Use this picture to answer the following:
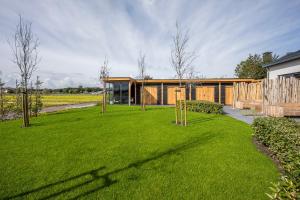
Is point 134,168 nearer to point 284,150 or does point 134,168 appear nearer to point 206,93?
point 284,150

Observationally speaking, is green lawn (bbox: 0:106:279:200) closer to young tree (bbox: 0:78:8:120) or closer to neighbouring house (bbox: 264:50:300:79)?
young tree (bbox: 0:78:8:120)

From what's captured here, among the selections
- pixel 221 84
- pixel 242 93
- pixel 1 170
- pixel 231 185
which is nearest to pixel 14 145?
pixel 1 170

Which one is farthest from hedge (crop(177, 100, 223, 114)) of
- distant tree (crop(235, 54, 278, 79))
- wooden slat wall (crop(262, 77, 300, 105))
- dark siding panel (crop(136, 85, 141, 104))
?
distant tree (crop(235, 54, 278, 79))

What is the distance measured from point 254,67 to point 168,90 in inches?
852

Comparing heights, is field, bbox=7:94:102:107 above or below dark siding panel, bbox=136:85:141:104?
below

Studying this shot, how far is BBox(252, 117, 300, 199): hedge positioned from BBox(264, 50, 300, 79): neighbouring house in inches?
278

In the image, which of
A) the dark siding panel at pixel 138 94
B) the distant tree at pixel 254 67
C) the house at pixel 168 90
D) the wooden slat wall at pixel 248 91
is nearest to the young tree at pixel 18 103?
the house at pixel 168 90

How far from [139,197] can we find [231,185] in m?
1.63

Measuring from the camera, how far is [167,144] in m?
5.41

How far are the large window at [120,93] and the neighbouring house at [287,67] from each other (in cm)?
1584

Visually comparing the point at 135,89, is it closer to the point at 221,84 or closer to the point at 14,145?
the point at 221,84

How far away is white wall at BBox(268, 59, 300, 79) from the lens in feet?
33.6

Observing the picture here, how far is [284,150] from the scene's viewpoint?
3846 mm

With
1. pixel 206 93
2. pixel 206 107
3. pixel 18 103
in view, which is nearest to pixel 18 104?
pixel 18 103
